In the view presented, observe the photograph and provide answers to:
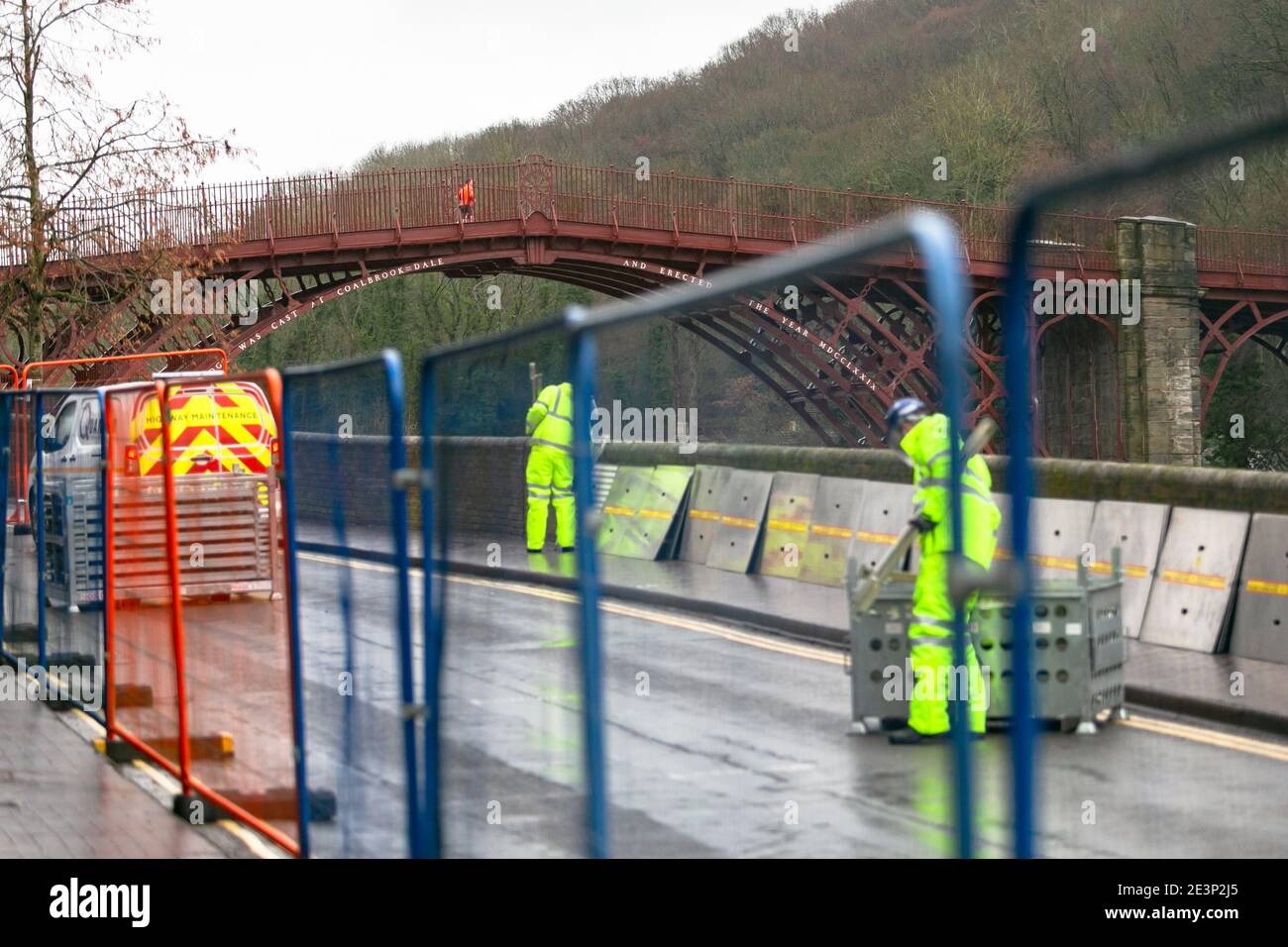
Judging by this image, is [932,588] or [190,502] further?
[190,502]

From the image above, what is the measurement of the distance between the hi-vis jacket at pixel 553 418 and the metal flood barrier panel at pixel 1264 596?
686 centimetres

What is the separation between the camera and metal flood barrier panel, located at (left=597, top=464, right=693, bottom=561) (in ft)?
14.0

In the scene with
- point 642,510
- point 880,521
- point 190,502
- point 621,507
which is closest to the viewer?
point 642,510

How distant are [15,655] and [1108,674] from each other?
8.21 metres

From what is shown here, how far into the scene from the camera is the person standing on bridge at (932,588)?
3183 mm

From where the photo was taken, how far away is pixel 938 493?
4168 mm

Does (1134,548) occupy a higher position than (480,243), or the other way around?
(480,243)

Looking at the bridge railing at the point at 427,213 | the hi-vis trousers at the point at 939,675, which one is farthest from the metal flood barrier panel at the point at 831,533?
the bridge railing at the point at 427,213

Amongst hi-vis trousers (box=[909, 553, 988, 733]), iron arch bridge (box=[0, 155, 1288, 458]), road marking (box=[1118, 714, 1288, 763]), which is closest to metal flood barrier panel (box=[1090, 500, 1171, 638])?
road marking (box=[1118, 714, 1288, 763])
